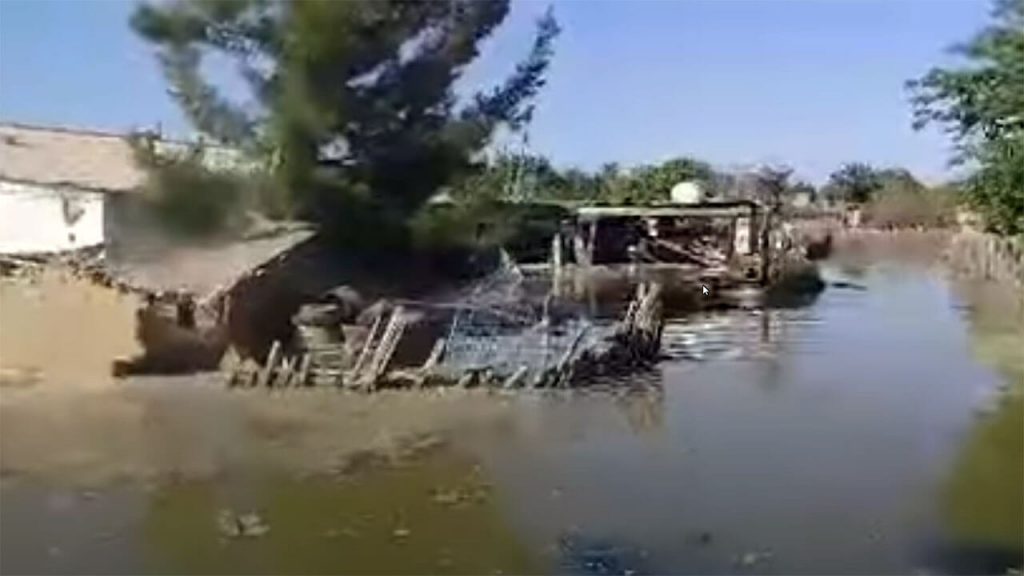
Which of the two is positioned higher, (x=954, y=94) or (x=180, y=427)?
(x=954, y=94)

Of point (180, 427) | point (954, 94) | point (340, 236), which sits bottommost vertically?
point (180, 427)

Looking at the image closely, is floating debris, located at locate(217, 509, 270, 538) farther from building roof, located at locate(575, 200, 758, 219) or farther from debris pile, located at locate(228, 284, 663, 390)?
building roof, located at locate(575, 200, 758, 219)

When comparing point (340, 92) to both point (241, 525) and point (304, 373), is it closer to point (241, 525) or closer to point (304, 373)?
point (304, 373)

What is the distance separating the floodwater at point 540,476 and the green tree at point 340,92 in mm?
6866

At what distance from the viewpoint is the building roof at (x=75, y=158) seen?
99.6 ft

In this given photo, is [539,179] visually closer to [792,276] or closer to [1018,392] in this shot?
[792,276]

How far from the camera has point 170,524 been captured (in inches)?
540

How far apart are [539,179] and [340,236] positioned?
33.2 metres

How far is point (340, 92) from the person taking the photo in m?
29.9

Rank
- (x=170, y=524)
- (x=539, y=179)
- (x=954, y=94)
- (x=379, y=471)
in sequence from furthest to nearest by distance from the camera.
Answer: (x=539, y=179)
(x=954, y=94)
(x=379, y=471)
(x=170, y=524)

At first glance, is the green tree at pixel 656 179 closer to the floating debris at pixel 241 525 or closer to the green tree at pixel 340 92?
the green tree at pixel 340 92

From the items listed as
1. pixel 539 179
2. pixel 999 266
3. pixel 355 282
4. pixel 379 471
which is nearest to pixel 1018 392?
pixel 379 471

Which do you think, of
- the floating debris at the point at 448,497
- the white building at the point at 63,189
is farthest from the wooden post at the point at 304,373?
the white building at the point at 63,189

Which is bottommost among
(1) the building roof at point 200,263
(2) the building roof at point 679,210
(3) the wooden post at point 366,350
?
(3) the wooden post at point 366,350
